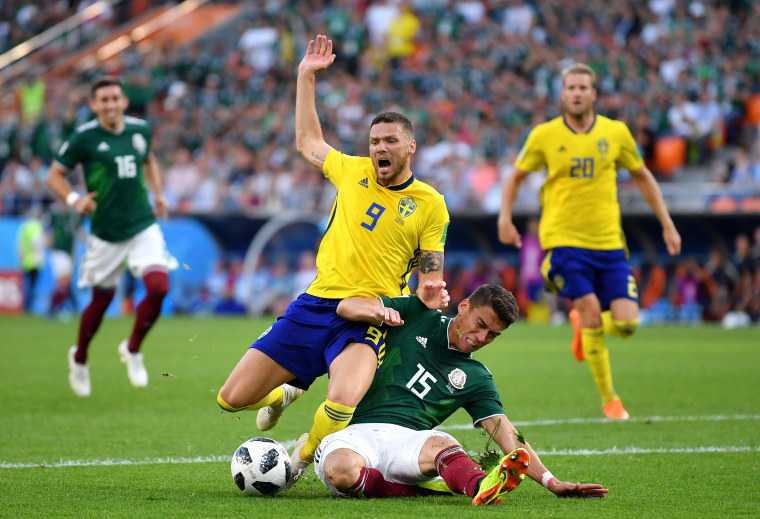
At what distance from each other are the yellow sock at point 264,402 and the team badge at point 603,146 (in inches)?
156

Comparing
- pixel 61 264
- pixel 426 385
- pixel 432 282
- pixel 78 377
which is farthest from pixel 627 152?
pixel 61 264

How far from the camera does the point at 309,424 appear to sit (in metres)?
8.46

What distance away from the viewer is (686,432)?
804cm

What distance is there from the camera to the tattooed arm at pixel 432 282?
5918 mm

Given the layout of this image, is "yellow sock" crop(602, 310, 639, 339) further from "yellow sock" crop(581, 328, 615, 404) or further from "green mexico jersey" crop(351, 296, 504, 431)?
"green mexico jersey" crop(351, 296, 504, 431)

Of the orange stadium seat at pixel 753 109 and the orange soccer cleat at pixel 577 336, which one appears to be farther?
the orange stadium seat at pixel 753 109

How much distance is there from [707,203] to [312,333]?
16055 mm

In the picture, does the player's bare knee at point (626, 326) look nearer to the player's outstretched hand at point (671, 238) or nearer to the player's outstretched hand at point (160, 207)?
the player's outstretched hand at point (671, 238)

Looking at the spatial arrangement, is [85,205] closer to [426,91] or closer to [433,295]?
[433,295]

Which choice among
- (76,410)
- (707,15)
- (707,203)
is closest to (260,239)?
(707,203)

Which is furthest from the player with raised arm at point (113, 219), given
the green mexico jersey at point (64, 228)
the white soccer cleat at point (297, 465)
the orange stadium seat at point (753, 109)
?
the orange stadium seat at point (753, 109)

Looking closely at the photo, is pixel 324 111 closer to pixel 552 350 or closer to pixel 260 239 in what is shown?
pixel 260 239

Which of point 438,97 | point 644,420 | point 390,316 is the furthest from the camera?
point 438,97

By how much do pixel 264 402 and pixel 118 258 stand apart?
4.21 metres
